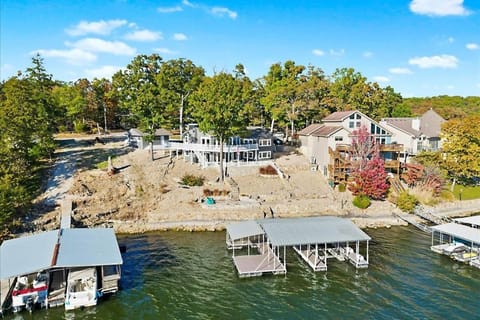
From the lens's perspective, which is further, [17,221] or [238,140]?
[238,140]

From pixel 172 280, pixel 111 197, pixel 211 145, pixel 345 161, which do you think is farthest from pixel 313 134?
pixel 172 280

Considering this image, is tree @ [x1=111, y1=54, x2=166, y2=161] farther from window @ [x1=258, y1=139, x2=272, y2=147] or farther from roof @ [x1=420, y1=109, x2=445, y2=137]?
roof @ [x1=420, y1=109, x2=445, y2=137]

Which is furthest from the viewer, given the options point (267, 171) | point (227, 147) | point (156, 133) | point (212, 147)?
point (156, 133)

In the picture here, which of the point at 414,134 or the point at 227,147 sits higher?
the point at 414,134

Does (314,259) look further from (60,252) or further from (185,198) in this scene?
(60,252)

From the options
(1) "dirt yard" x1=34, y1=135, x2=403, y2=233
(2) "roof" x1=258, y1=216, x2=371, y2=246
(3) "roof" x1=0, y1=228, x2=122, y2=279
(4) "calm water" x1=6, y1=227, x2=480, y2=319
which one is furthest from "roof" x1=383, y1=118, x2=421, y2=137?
(3) "roof" x1=0, y1=228, x2=122, y2=279

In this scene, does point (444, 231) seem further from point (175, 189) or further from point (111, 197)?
point (111, 197)

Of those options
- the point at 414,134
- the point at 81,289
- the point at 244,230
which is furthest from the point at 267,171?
the point at 81,289
